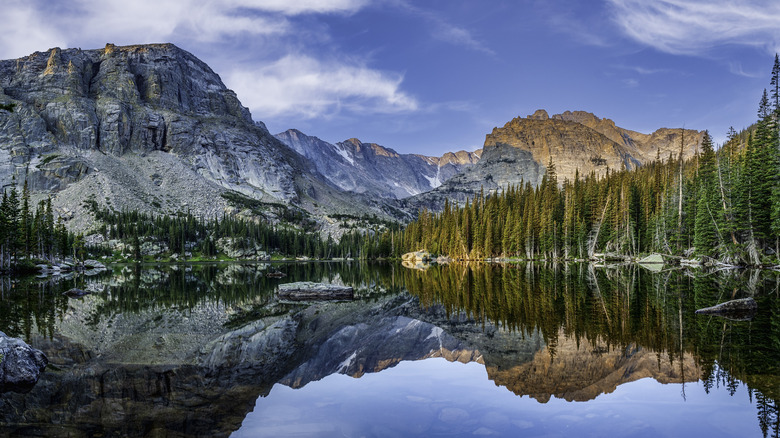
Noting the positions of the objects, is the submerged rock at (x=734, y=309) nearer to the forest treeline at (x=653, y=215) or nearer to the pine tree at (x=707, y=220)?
the forest treeline at (x=653, y=215)

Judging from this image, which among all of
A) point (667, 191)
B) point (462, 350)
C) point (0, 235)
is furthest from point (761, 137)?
point (0, 235)

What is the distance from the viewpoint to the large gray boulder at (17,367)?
12.8m

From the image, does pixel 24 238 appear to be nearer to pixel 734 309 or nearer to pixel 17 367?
pixel 17 367

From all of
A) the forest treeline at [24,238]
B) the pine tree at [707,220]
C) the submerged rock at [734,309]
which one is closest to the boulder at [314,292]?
the submerged rock at [734,309]

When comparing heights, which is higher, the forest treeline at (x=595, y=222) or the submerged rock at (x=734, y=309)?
the forest treeline at (x=595, y=222)

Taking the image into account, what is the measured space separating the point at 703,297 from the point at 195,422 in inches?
1148

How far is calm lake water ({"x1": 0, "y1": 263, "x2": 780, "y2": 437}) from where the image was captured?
1005 cm

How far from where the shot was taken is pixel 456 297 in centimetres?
3431

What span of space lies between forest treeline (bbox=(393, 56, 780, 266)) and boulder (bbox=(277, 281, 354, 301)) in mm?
45583

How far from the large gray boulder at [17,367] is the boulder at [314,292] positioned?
Answer: 78.2ft

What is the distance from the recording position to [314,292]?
3828 centimetres

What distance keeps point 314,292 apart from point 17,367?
25627 millimetres

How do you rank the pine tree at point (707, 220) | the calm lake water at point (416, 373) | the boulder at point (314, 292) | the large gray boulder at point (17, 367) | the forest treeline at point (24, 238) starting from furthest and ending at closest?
the forest treeline at point (24, 238), the pine tree at point (707, 220), the boulder at point (314, 292), the large gray boulder at point (17, 367), the calm lake water at point (416, 373)

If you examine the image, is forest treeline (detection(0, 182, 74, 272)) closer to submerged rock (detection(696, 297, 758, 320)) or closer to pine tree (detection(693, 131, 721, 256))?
submerged rock (detection(696, 297, 758, 320))
